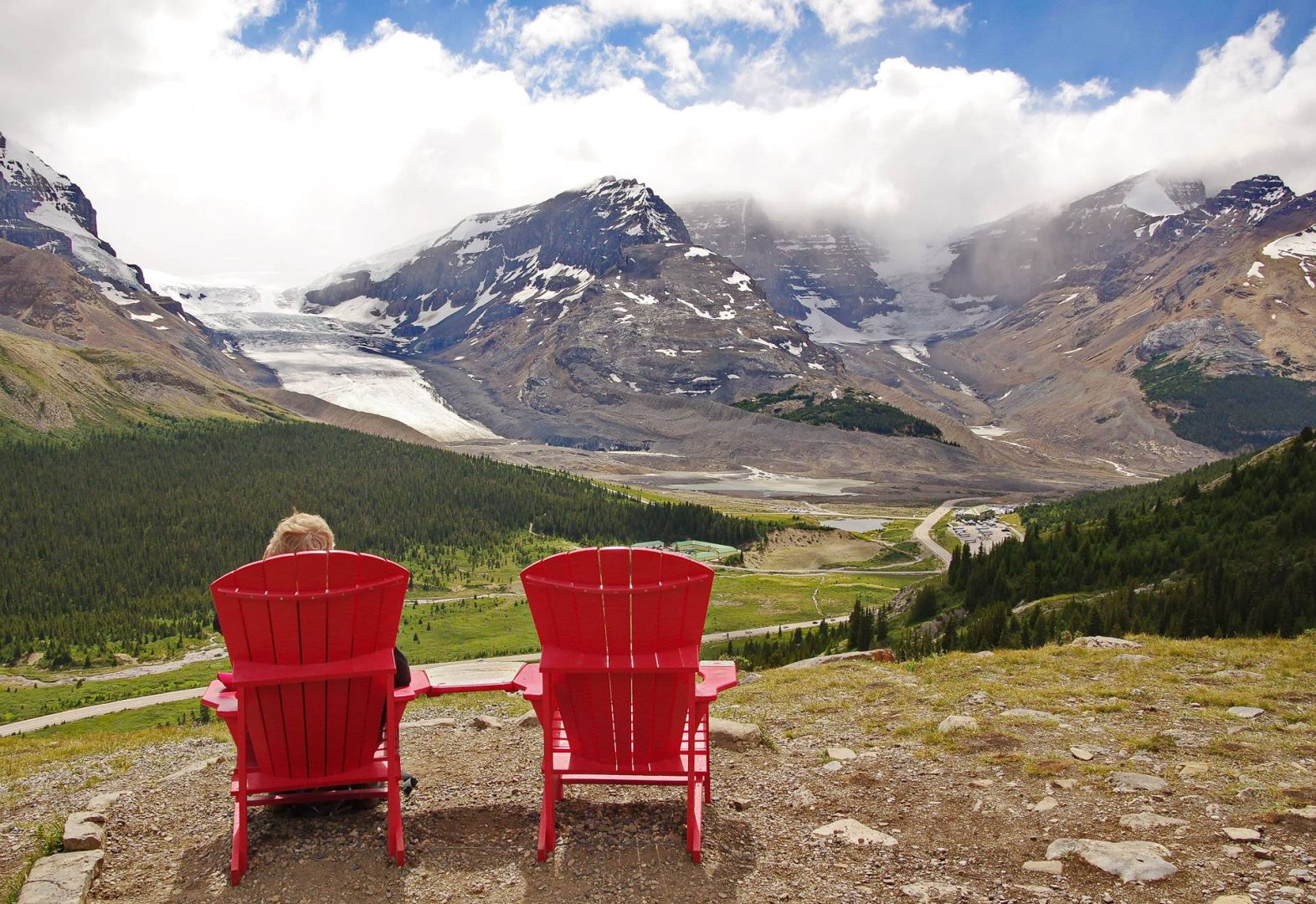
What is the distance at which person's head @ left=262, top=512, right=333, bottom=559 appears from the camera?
27.1 ft

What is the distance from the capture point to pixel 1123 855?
6.90 metres

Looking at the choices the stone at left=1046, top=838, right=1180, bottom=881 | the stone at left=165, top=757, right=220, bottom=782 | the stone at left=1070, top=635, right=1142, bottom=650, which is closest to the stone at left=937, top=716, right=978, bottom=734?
the stone at left=1046, top=838, right=1180, bottom=881

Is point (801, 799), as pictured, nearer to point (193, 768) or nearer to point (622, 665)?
point (622, 665)

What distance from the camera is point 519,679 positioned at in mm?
8875

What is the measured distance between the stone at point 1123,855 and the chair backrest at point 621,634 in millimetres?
3228

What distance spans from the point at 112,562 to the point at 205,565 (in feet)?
23.6

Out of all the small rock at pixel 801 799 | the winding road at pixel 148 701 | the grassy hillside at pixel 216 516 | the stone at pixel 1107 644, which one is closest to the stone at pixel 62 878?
the small rock at pixel 801 799

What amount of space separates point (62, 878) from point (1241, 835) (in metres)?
9.34

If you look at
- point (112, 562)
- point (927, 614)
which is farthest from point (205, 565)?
point (927, 614)

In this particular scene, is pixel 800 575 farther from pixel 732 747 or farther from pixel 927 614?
pixel 732 747

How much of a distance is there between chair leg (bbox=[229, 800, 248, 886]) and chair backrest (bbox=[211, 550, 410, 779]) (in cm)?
58

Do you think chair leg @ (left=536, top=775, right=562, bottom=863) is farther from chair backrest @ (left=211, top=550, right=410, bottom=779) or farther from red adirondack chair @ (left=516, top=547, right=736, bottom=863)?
chair backrest @ (left=211, top=550, right=410, bottom=779)

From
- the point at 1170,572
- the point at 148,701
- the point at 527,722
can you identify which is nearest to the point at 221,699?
the point at 527,722

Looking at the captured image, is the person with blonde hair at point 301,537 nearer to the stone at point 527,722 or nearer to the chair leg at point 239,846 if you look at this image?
the chair leg at point 239,846
